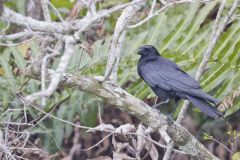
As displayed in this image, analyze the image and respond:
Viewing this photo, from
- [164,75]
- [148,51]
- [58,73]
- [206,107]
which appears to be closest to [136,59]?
[148,51]

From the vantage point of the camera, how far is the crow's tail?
4.59 m

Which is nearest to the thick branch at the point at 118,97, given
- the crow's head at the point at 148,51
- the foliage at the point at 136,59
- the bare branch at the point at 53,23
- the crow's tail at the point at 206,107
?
the crow's tail at the point at 206,107

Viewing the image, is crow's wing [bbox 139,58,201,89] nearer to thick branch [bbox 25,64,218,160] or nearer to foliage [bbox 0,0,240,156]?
foliage [bbox 0,0,240,156]

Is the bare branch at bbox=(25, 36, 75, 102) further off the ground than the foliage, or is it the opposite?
the bare branch at bbox=(25, 36, 75, 102)

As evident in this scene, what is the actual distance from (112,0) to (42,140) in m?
1.94

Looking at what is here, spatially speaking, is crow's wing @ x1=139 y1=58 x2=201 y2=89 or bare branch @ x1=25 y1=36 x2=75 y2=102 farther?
crow's wing @ x1=139 y1=58 x2=201 y2=89

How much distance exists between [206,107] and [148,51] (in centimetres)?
98

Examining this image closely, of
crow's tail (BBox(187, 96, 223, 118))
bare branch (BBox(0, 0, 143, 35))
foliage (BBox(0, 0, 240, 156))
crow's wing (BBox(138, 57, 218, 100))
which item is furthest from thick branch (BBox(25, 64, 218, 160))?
foliage (BBox(0, 0, 240, 156))

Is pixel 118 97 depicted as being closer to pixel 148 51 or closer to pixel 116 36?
pixel 116 36

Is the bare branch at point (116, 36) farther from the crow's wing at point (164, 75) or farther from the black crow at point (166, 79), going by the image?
the crow's wing at point (164, 75)

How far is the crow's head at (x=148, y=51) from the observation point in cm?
545

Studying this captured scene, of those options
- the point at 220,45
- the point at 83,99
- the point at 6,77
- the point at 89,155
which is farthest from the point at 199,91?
the point at 89,155

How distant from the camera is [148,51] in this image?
5453 millimetres

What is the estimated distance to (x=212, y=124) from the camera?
709cm
